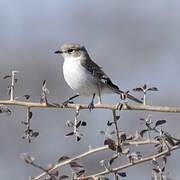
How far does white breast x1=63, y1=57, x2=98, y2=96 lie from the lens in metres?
3.90

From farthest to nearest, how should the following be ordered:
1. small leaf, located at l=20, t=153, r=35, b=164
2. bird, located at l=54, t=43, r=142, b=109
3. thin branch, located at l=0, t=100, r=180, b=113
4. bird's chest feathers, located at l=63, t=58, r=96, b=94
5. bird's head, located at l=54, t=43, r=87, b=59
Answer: bird's head, located at l=54, t=43, r=87, b=59 → bird's chest feathers, located at l=63, t=58, r=96, b=94 → bird, located at l=54, t=43, r=142, b=109 → thin branch, located at l=0, t=100, r=180, b=113 → small leaf, located at l=20, t=153, r=35, b=164

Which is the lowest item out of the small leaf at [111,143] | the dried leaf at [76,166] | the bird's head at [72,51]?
the dried leaf at [76,166]

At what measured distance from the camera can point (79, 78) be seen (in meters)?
4.06

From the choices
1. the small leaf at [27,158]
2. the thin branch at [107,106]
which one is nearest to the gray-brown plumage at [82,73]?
the thin branch at [107,106]

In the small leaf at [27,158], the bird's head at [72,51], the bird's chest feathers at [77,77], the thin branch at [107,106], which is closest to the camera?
the small leaf at [27,158]

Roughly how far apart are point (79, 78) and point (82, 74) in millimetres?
57

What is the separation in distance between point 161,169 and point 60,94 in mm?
7651

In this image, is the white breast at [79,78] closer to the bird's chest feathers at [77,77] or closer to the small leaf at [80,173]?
the bird's chest feathers at [77,77]

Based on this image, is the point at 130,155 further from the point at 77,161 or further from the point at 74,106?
the point at 74,106

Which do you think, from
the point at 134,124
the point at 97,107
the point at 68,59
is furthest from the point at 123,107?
the point at 134,124

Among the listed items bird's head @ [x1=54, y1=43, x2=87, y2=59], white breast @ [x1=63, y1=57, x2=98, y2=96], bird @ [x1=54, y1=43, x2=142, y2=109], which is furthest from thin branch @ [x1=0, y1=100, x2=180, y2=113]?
bird's head @ [x1=54, y1=43, x2=87, y2=59]

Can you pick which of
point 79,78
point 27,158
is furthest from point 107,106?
point 79,78

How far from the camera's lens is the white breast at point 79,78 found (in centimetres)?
390

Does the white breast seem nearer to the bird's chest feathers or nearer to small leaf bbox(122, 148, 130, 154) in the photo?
the bird's chest feathers
